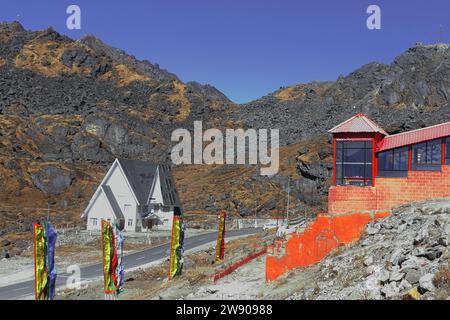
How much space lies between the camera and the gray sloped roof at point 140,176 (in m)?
55.4

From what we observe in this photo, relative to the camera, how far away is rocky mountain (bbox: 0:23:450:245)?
250ft

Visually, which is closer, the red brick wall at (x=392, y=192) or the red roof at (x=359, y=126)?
the red brick wall at (x=392, y=192)

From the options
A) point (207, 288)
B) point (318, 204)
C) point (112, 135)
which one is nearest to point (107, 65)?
point (112, 135)

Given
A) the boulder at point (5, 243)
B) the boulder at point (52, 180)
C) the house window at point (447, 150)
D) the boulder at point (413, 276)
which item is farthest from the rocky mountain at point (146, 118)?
the boulder at point (413, 276)

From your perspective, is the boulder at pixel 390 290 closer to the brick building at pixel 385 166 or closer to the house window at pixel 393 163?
the brick building at pixel 385 166

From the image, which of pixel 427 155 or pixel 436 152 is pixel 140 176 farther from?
pixel 436 152

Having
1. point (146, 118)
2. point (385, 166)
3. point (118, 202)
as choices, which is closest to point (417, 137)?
point (385, 166)

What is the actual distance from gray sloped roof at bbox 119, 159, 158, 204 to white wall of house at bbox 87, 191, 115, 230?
352 centimetres

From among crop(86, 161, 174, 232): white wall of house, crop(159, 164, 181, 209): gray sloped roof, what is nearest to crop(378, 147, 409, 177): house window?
crop(86, 161, 174, 232): white wall of house

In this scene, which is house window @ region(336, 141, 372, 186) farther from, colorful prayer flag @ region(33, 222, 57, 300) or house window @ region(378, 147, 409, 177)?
colorful prayer flag @ region(33, 222, 57, 300)

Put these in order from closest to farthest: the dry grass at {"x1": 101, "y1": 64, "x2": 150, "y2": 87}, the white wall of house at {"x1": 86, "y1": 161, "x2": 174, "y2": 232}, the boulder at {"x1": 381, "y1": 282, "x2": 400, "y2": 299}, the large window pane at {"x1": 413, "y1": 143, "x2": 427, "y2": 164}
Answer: the boulder at {"x1": 381, "y1": 282, "x2": 400, "y2": 299} < the large window pane at {"x1": 413, "y1": 143, "x2": 427, "y2": 164} < the white wall of house at {"x1": 86, "y1": 161, "x2": 174, "y2": 232} < the dry grass at {"x1": 101, "y1": 64, "x2": 150, "y2": 87}

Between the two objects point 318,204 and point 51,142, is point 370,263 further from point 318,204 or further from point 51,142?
point 51,142

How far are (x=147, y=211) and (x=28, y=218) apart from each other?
20.4 metres

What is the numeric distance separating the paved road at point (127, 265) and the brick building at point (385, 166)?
66.9 feet
